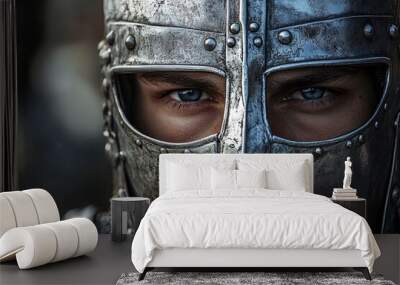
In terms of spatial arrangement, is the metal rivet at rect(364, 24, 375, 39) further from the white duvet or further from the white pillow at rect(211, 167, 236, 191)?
the white duvet

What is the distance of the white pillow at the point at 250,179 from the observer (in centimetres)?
558

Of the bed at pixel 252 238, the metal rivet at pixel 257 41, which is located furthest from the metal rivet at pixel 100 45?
the bed at pixel 252 238

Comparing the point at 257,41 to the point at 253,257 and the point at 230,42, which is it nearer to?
the point at 230,42

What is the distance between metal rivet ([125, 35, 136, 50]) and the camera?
6102 millimetres

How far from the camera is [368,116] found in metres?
5.98

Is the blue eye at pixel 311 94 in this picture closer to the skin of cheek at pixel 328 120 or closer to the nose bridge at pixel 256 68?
the skin of cheek at pixel 328 120

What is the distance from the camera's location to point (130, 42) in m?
6.11

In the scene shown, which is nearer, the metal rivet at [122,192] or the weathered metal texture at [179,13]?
the weathered metal texture at [179,13]

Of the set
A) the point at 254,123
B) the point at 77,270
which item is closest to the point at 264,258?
the point at 77,270

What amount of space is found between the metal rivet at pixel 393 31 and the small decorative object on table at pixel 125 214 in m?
2.58

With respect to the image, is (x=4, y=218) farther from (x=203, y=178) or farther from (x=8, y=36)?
(x=8, y=36)

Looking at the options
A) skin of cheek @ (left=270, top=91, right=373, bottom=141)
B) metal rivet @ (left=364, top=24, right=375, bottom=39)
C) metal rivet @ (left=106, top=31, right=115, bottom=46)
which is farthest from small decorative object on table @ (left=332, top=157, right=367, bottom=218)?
metal rivet @ (left=106, top=31, right=115, bottom=46)

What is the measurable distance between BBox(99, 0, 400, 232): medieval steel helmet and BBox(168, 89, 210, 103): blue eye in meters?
0.20

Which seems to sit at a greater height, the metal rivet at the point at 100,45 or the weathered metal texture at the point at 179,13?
the weathered metal texture at the point at 179,13
